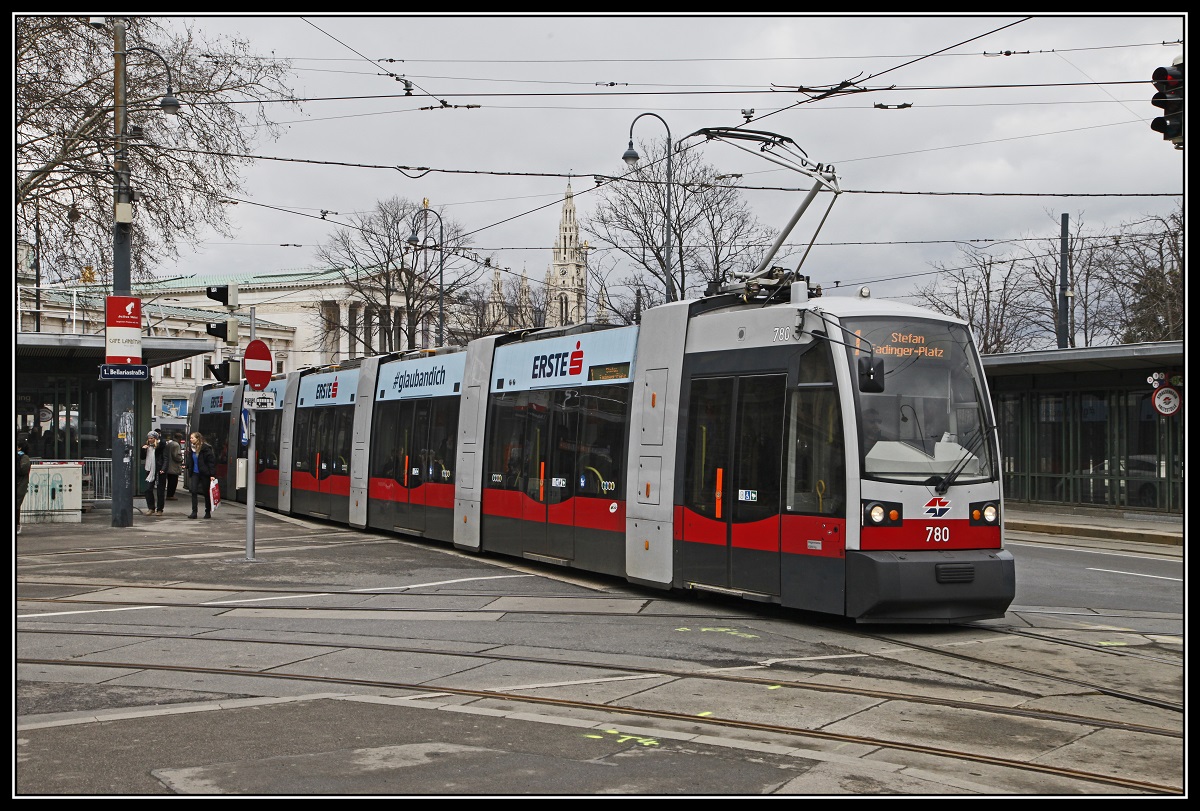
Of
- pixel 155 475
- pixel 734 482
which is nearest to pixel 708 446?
pixel 734 482

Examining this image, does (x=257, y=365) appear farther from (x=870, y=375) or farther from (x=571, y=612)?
(x=870, y=375)

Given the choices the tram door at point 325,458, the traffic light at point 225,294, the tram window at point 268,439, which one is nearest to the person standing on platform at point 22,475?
the traffic light at point 225,294

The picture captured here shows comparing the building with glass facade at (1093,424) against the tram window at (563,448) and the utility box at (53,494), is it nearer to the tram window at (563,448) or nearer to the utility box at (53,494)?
the tram window at (563,448)

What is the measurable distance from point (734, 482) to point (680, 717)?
481 cm

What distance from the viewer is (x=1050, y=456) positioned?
95.2 ft

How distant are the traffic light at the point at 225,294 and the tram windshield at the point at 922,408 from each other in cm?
1087

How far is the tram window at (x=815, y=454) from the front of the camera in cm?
1080

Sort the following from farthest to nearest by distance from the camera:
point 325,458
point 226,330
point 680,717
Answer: point 325,458, point 226,330, point 680,717

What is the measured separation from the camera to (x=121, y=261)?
22.2 m

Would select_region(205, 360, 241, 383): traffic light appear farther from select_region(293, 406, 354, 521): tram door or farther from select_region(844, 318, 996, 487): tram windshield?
select_region(844, 318, 996, 487): tram windshield

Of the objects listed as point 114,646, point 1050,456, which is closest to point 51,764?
point 114,646

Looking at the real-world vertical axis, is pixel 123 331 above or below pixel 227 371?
above

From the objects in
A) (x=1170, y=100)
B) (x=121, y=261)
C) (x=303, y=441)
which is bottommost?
(x=303, y=441)

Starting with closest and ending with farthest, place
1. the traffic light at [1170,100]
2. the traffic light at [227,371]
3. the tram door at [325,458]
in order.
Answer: the traffic light at [1170,100] → the traffic light at [227,371] → the tram door at [325,458]
